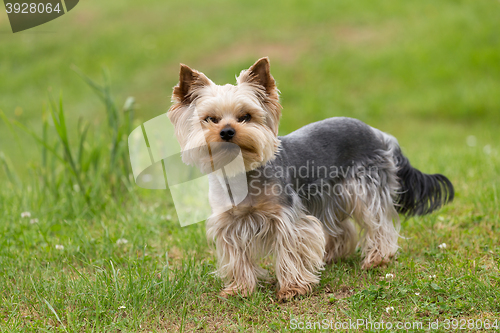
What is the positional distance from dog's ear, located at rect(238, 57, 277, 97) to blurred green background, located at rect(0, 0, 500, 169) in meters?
7.33

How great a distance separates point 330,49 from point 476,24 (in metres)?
4.36

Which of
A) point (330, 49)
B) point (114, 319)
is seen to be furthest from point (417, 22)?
point (114, 319)

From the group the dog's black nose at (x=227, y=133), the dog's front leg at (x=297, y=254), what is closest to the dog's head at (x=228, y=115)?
the dog's black nose at (x=227, y=133)

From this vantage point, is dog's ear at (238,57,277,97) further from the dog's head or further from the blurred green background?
the blurred green background

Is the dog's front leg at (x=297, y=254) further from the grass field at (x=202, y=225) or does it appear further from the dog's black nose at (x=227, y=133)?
the dog's black nose at (x=227, y=133)

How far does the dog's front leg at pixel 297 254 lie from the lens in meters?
3.63

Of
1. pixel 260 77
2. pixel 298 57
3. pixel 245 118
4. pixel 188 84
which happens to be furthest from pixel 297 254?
pixel 298 57

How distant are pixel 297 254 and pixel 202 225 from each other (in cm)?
157

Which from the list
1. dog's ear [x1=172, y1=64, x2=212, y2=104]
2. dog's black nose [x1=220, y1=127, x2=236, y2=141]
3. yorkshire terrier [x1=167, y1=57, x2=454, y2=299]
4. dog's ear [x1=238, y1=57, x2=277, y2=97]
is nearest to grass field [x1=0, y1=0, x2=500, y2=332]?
yorkshire terrier [x1=167, y1=57, x2=454, y2=299]

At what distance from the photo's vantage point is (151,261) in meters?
4.32

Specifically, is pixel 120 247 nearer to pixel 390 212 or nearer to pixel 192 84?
pixel 192 84

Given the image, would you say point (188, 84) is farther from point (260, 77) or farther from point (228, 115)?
point (260, 77)

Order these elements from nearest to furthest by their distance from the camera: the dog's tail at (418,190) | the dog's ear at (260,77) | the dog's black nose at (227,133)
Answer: the dog's black nose at (227,133), the dog's ear at (260,77), the dog's tail at (418,190)

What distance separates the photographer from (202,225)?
5.02 meters
